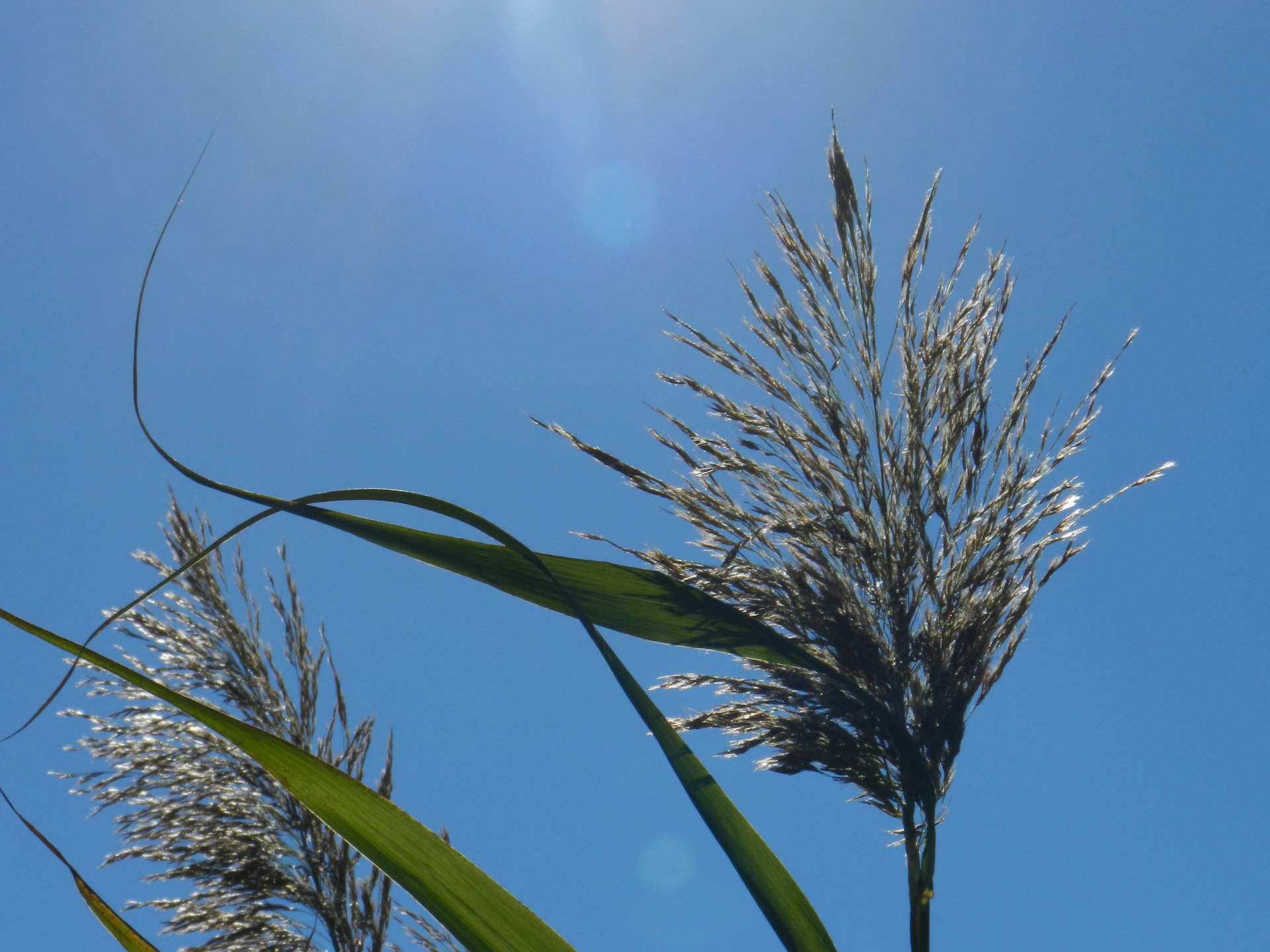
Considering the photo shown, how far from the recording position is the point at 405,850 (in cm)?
79

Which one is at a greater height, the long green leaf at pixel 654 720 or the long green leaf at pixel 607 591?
the long green leaf at pixel 607 591

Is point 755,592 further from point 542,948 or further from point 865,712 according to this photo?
point 542,948

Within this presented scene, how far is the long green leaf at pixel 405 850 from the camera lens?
782mm

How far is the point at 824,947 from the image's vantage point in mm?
989

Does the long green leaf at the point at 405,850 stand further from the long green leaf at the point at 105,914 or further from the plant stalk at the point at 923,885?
the plant stalk at the point at 923,885

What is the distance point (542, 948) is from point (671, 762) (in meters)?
0.24

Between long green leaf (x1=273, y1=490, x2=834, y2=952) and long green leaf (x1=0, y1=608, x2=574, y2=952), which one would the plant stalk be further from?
long green leaf (x1=0, y1=608, x2=574, y2=952)

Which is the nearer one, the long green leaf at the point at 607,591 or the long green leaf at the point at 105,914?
the long green leaf at the point at 105,914

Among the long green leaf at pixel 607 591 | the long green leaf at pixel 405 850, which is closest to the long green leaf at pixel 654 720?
the long green leaf at pixel 607 591

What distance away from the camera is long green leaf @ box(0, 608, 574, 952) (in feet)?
2.57

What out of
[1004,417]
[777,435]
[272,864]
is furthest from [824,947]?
[272,864]

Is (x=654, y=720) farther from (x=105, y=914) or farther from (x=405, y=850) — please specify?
(x=105, y=914)

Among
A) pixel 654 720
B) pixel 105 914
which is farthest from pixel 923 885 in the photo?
pixel 105 914

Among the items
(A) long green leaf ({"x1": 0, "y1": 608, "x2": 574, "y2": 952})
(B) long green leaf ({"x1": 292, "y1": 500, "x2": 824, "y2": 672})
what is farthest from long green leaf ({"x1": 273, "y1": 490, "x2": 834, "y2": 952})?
(A) long green leaf ({"x1": 0, "y1": 608, "x2": 574, "y2": 952})
